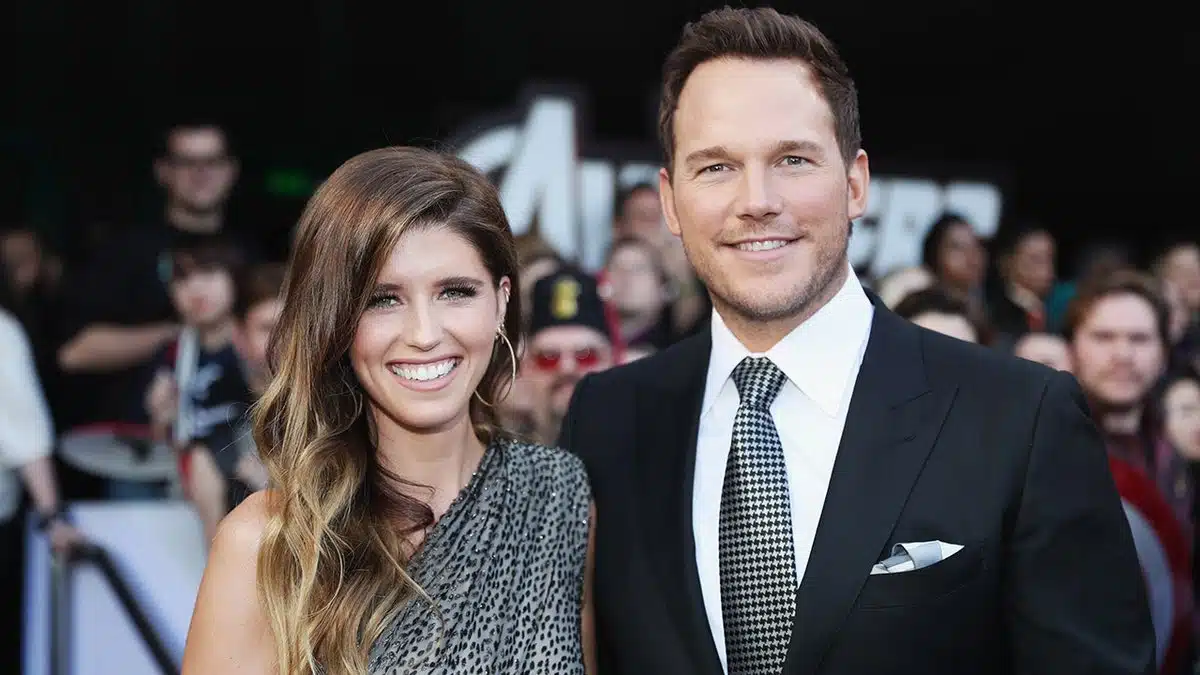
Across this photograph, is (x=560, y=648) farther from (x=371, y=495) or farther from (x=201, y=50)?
(x=201, y=50)

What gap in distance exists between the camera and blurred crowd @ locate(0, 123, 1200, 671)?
4.04m

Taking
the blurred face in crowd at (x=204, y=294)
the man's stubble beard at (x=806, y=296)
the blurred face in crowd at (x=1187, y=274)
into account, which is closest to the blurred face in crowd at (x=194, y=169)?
the blurred face in crowd at (x=204, y=294)

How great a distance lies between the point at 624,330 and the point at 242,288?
4.62 feet

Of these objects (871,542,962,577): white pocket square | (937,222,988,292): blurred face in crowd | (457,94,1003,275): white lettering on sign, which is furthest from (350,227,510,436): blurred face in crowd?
(457,94,1003,275): white lettering on sign

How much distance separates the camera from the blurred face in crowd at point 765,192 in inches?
83.9

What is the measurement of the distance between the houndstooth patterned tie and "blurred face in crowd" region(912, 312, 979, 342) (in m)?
1.53

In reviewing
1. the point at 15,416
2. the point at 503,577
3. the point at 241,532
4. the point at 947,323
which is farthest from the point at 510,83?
the point at 241,532

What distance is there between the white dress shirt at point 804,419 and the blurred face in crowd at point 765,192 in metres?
0.04

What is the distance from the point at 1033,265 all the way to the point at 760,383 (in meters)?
4.52

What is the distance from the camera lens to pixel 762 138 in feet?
7.02

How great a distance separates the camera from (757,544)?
2.09 m

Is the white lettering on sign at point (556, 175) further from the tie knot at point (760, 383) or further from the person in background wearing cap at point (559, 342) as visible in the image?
the tie knot at point (760, 383)

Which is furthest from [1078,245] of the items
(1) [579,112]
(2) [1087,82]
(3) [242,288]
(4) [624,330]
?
(3) [242,288]

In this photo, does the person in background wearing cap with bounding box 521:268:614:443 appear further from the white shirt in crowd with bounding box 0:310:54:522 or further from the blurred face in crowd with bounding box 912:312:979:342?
the white shirt in crowd with bounding box 0:310:54:522
